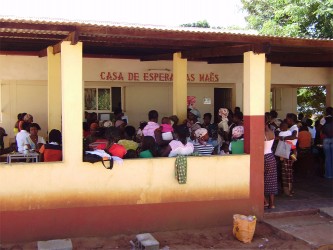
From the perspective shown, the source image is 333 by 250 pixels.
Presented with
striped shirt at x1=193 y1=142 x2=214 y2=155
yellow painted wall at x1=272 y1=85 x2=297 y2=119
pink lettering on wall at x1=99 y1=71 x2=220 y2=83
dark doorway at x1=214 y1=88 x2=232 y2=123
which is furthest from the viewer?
yellow painted wall at x1=272 y1=85 x2=297 y2=119

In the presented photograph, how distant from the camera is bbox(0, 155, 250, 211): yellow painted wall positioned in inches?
229

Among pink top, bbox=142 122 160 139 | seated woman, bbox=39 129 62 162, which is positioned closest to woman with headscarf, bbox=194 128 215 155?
pink top, bbox=142 122 160 139

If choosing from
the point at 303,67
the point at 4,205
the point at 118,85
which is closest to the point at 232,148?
the point at 4,205

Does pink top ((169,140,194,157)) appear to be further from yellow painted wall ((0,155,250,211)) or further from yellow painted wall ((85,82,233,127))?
yellow painted wall ((85,82,233,127))

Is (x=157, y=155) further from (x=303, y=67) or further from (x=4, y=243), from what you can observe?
(x=303, y=67)

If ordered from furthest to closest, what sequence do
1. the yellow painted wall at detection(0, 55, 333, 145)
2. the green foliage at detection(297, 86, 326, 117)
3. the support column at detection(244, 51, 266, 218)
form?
1. the green foliage at detection(297, 86, 326, 117)
2. the yellow painted wall at detection(0, 55, 333, 145)
3. the support column at detection(244, 51, 266, 218)

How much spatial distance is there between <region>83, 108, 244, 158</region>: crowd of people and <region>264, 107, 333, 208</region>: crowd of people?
0.55 meters

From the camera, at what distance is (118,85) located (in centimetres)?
1068

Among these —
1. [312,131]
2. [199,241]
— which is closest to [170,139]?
[199,241]

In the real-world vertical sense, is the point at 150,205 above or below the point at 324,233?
above

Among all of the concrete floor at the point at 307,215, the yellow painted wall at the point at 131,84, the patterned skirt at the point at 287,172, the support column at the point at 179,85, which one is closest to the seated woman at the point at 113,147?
the concrete floor at the point at 307,215

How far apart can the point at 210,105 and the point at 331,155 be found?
3229 mm

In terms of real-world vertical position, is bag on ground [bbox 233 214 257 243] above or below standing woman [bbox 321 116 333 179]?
below

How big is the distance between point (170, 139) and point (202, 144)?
0.55 meters
